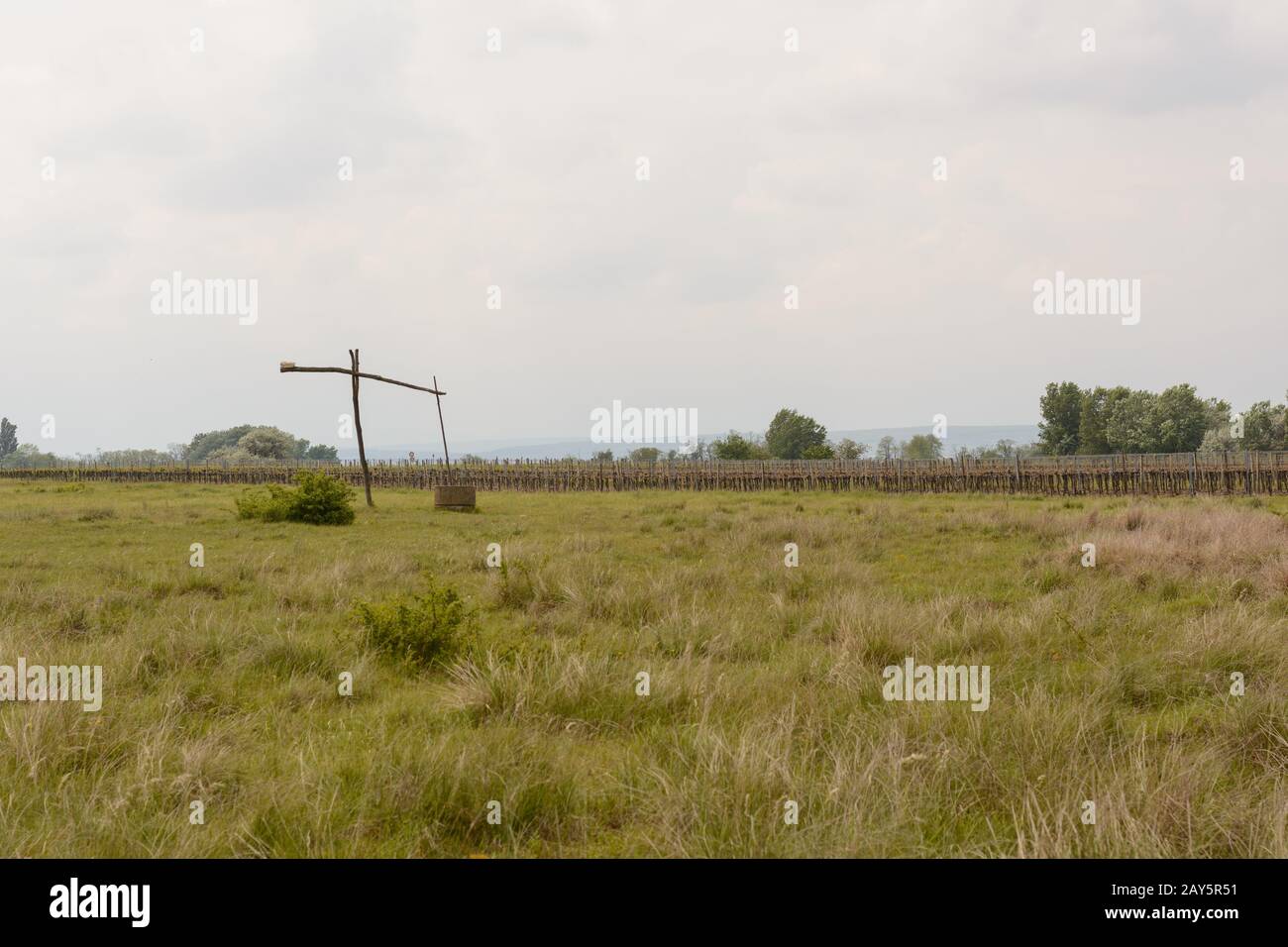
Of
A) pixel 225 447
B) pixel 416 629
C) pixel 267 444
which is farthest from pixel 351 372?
pixel 225 447

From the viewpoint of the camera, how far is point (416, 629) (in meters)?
6.41

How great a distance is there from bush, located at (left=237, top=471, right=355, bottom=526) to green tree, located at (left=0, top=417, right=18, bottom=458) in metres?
147

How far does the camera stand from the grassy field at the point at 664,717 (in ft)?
10.7

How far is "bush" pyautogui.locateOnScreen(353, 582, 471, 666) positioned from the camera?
6324mm

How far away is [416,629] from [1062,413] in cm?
8774

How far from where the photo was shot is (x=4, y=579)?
966 centimetres

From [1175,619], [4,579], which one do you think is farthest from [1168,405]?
[4,579]

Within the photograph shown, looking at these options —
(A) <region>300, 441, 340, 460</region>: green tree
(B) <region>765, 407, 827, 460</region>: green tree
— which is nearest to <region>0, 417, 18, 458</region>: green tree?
(A) <region>300, 441, 340, 460</region>: green tree

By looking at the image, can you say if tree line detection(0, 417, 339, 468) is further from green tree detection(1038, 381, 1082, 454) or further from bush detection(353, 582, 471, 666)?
bush detection(353, 582, 471, 666)

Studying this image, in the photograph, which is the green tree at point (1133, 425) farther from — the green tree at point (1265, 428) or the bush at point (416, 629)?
the bush at point (416, 629)

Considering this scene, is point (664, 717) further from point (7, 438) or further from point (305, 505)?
point (7, 438)
